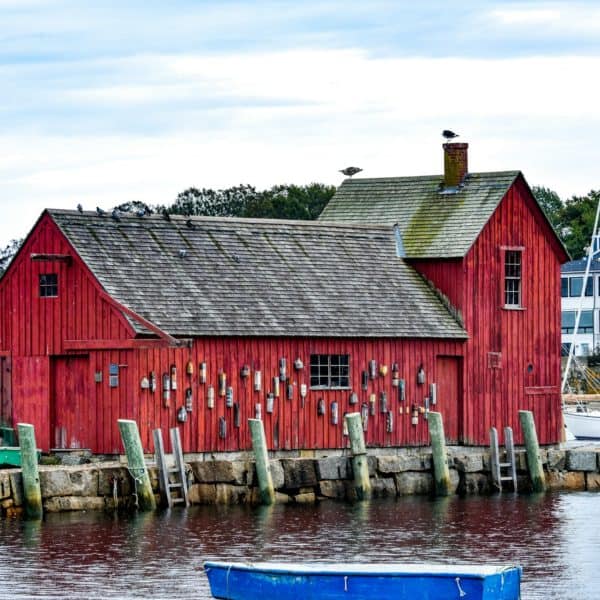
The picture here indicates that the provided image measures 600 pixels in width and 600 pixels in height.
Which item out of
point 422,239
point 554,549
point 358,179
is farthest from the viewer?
point 358,179

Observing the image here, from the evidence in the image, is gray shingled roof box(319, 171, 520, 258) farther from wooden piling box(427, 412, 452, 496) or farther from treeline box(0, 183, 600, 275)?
treeline box(0, 183, 600, 275)

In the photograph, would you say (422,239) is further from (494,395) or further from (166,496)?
(166,496)

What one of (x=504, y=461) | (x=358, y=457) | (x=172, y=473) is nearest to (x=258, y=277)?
(x=358, y=457)

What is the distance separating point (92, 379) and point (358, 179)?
12739 mm

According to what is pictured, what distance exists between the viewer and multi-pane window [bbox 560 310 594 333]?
339ft

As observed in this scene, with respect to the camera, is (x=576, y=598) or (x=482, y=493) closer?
(x=576, y=598)

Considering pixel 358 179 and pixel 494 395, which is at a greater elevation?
pixel 358 179

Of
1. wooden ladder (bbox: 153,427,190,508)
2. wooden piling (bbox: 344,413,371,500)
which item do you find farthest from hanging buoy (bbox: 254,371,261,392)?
wooden ladder (bbox: 153,427,190,508)

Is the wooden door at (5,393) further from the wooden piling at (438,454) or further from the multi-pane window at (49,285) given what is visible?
the wooden piling at (438,454)

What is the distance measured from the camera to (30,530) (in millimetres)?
37594

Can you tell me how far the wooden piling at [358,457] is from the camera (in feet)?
142

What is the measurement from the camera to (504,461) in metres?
47.3

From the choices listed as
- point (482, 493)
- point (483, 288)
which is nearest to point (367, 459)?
point (482, 493)

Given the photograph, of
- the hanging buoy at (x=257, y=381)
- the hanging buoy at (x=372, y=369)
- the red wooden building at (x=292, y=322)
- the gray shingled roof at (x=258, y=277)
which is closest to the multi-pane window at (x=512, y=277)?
the red wooden building at (x=292, y=322)
